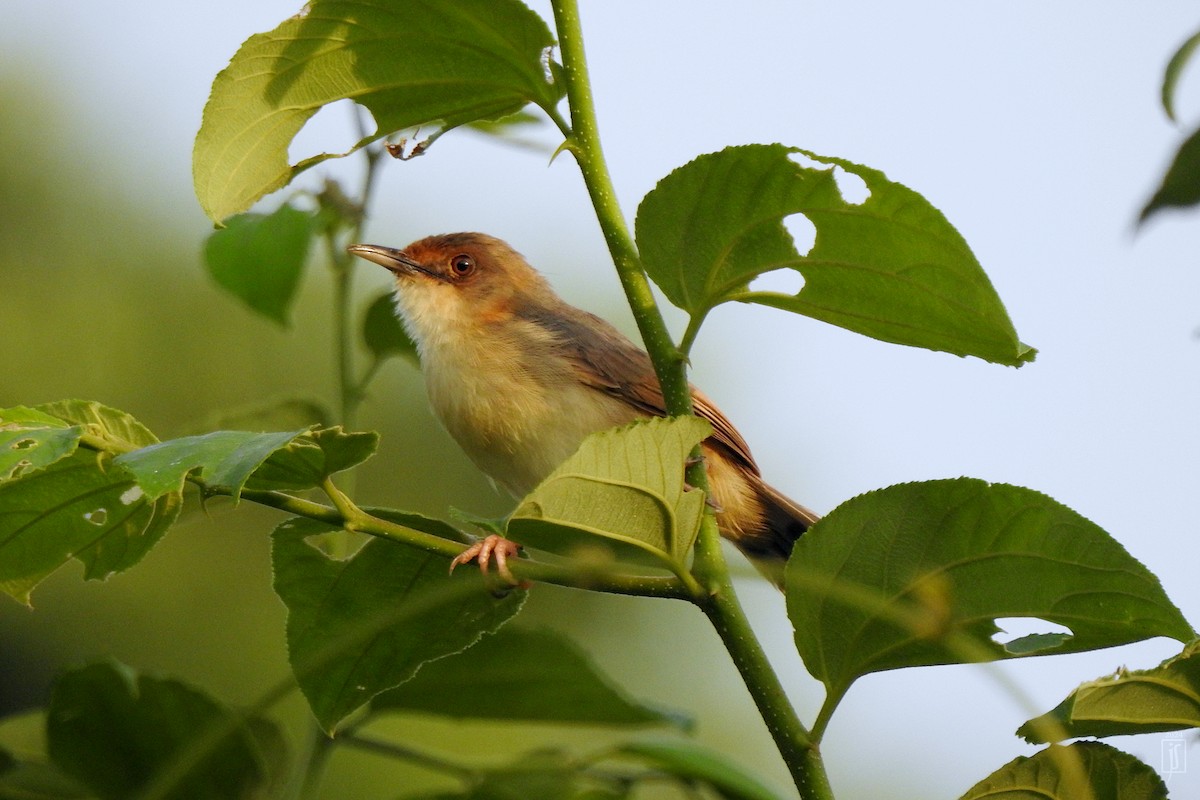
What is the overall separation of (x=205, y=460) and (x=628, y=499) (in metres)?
0.53

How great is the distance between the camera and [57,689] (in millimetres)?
2537

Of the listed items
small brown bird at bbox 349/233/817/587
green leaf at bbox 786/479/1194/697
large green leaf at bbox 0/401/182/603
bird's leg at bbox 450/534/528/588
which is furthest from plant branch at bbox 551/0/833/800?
small brown bird at bbox 349/233/817/587

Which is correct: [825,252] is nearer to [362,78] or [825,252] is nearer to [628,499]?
[628,499]

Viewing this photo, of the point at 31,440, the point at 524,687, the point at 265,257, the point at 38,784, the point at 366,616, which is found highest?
the point at 265,257

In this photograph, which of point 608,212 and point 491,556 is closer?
point 608,212

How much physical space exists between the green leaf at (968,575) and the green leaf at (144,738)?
125cm

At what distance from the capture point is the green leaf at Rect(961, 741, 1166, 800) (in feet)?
5.52

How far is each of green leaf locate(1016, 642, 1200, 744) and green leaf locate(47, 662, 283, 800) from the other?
1.48 metres

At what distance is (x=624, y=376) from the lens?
3770mm

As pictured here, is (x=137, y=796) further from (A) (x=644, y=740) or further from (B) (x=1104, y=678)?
(B) (x=1104, y=678)

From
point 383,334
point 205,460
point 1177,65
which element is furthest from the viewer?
point 383,334

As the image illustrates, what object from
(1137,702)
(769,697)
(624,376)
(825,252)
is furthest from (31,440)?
(624,376)

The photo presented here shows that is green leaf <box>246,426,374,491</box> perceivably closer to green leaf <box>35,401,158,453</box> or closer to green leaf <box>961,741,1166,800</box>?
green leaf <box>35,401,158,453</box>

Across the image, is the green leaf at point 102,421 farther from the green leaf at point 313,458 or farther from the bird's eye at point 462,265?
the bird's eye at point 462,265
